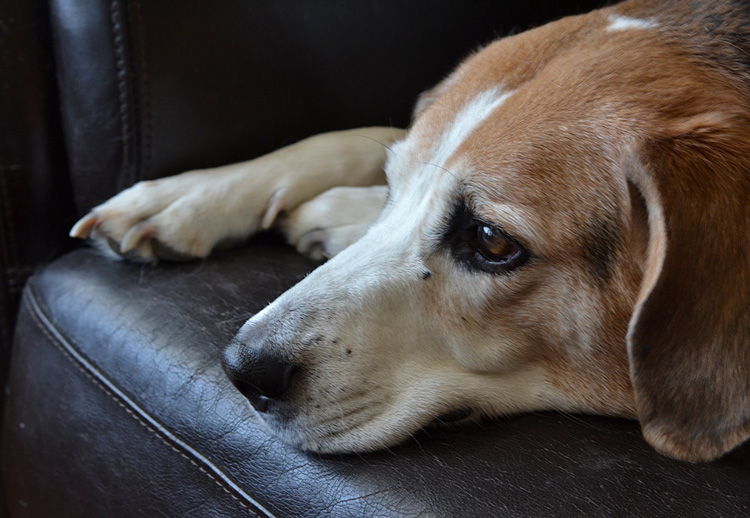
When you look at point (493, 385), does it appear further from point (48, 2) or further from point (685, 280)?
point (48, 2)

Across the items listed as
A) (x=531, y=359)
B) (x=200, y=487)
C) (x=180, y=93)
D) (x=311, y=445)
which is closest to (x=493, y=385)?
(x=531, y=359)

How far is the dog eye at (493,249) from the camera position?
126 centimetres

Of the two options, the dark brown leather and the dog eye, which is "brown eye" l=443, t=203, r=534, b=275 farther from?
the dark brown leather

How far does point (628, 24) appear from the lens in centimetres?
143

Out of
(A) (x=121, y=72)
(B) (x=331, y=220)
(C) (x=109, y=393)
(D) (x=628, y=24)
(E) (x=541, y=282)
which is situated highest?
(D) (x=628, y=24)

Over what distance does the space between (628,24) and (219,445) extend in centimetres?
92

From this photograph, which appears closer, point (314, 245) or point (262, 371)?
point (262, 371)

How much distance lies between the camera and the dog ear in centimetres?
110

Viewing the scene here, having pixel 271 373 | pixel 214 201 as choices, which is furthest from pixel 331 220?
pixel 271 373

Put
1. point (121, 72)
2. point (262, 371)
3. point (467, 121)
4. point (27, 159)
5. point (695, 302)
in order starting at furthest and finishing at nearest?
1. point (27, 159)
2. point (121, 72)
3. point (467, 121)
4. point (262, 371)
5. point (695, 302)

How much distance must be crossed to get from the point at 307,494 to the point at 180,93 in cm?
87

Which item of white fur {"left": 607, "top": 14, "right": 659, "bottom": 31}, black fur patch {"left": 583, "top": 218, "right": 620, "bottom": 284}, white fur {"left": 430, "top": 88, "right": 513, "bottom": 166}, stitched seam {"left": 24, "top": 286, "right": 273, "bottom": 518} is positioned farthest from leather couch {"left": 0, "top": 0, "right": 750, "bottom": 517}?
white fur {"left": 607, "top": 14, "right": 659, "bottom": 31}

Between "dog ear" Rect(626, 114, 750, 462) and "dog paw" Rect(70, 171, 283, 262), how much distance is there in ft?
2.80

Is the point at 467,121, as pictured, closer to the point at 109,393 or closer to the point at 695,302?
the point at 695,302
